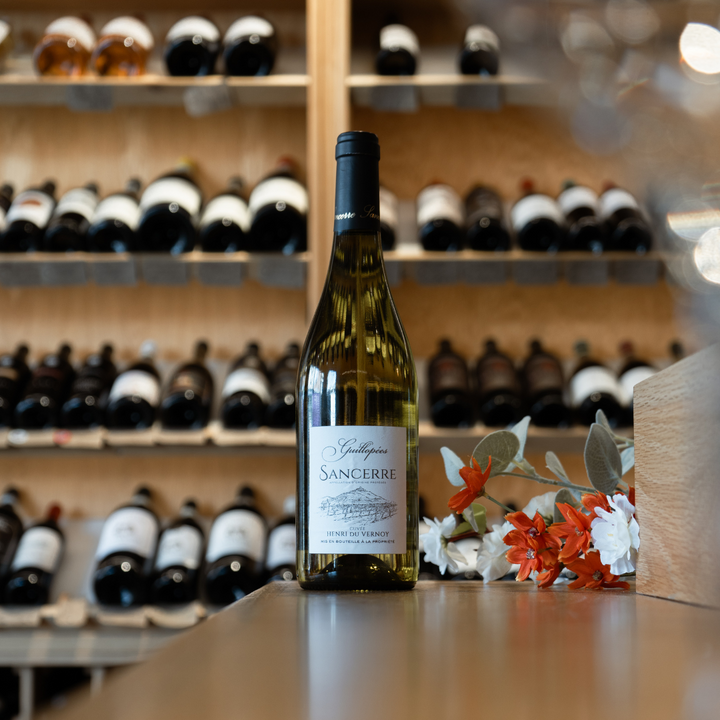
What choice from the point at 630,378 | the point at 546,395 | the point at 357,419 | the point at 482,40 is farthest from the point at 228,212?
the point at 357,419

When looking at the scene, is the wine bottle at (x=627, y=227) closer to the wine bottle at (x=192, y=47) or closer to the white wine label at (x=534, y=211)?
the white wine label at (x=534, y=211)

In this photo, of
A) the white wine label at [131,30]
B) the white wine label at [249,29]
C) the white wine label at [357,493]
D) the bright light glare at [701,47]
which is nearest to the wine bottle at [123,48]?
the white wine label at [131,30]

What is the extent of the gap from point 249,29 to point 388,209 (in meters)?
0.48

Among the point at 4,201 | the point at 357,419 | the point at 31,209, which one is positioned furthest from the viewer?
the point at 4,201

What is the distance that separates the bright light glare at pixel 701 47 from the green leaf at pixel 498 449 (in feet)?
1.09

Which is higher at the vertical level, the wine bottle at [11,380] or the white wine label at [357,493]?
the wine bottle at [11,380]

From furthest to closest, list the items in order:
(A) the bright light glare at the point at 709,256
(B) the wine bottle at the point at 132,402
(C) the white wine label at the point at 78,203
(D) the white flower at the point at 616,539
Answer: (C) the white wine label at the point at 78,203 → (B) the wine bottle at the point at 132,402 → (D) the white flower at the point at 616,539 → (A) the bright light glare at the point at 709,256

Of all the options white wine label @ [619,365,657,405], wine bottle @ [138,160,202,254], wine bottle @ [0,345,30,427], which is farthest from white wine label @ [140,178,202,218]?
white wine label @ [619,365,657,405]

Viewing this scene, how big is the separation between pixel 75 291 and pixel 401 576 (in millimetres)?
1664

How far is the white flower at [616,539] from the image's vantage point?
0.43m

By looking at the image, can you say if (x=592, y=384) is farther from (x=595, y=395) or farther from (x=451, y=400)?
(x=451, y=400)

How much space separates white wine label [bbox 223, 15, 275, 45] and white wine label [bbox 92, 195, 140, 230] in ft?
1.32

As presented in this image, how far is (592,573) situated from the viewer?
1.49 ft

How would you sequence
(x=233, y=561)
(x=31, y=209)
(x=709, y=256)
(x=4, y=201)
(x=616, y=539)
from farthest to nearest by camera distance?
(x=4, y=201) < (x=31, y=209) < (x=233, y=561) < (x=616, y=539) < (x=709, y=256)
